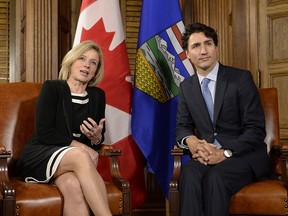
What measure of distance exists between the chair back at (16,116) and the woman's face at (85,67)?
320 millimetres

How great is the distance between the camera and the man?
8.28 ft

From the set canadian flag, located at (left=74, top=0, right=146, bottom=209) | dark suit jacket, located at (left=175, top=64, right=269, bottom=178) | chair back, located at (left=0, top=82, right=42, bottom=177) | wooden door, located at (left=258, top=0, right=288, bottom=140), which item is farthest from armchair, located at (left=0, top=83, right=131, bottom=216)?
wooden door, located at (left=258, top=0, right=288, bottom=140)

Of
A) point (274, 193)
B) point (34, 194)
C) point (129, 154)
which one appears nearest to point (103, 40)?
point (129, 154)

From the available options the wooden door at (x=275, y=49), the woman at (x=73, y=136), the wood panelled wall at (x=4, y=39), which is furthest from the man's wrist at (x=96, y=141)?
the wood panelled wall at (x=4, y=39)

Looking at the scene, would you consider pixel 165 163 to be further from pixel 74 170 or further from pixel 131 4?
pixel 131 4

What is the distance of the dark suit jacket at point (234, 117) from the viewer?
2.69m

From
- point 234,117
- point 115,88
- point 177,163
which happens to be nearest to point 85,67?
point 115,88

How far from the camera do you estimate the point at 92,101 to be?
2.97 metres

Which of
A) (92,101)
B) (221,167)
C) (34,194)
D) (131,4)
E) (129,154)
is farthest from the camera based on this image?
(131,4)

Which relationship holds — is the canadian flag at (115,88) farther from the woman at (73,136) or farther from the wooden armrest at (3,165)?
the wooden armrest at (3,165)

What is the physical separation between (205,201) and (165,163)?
910 mm

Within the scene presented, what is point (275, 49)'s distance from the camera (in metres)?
3.80

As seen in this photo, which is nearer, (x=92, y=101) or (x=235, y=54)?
(x=92, y=101)

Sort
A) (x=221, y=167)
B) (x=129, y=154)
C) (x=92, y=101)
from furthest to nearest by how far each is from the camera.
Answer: (x=129, y=154), (x=92, y=101), (x=221, y=167)
